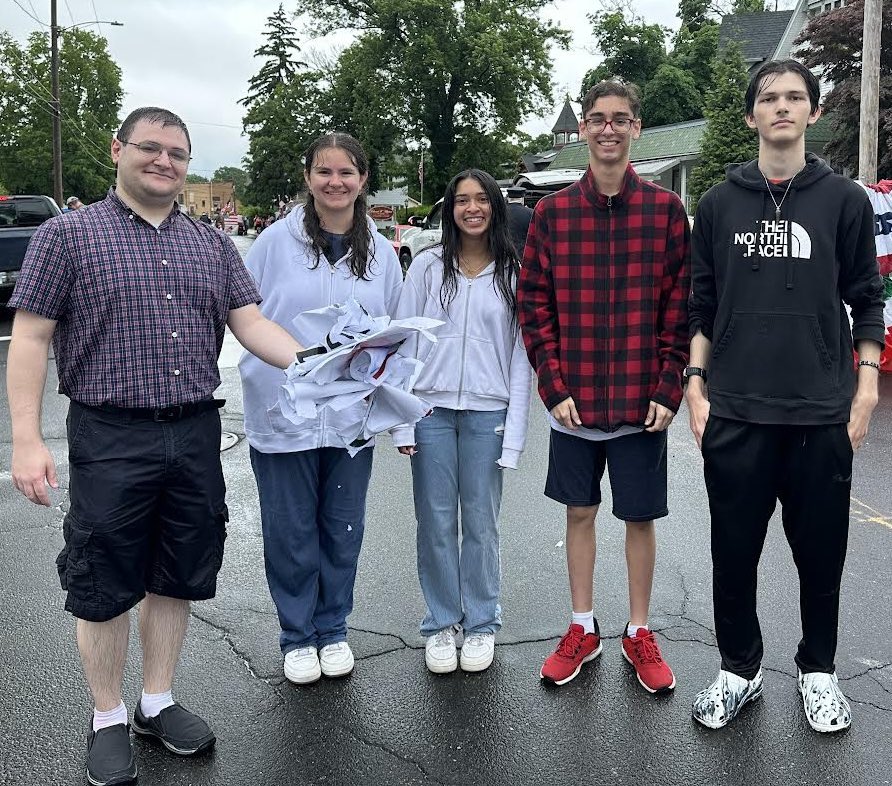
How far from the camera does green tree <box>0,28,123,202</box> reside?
161ft

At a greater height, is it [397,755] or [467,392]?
[467,392]

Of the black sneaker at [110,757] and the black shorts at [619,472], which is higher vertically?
the black shorts at [619,472]

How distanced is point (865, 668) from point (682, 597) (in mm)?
901

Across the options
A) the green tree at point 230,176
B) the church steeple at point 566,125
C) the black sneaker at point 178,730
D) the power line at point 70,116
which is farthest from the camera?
the green tree at point 230,176

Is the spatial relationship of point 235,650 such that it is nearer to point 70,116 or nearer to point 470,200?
point 470,200

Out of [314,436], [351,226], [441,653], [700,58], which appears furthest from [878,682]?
[700,58]

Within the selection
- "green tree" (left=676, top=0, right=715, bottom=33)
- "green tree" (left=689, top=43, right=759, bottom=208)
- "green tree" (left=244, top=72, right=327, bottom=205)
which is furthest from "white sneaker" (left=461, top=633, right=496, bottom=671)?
"green tree" (left=676, top=0, right=715, bottom=33)

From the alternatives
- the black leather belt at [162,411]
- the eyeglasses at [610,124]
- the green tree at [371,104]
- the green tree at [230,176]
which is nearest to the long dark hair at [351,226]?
the black leather belt at [162,411]

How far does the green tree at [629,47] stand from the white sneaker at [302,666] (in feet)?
181

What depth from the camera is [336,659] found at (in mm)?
3516

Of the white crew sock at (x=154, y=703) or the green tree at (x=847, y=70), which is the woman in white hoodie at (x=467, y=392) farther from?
the green tree at (x=847, y=70)

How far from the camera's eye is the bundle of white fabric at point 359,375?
291cm

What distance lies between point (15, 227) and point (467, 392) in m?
13.7

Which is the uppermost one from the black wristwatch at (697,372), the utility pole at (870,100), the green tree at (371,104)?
the green tree at (371,104)
